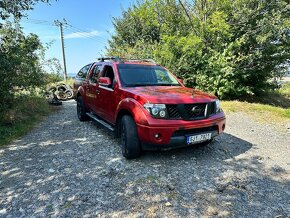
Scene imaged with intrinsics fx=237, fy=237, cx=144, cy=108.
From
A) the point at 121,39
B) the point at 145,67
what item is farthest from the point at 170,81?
the point at 121,39

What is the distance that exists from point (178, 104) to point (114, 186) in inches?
63.1

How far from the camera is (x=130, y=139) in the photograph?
402cm

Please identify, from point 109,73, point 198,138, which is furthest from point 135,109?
point 109,73

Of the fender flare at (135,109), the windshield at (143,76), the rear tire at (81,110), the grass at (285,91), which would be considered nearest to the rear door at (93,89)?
the rear tire at (81,110)

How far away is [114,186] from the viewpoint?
134 inches

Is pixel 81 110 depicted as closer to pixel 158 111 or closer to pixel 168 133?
pixel 158 111

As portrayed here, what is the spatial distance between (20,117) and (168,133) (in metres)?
5.41

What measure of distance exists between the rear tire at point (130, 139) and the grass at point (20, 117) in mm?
3134

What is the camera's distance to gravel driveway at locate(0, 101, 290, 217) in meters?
2.89

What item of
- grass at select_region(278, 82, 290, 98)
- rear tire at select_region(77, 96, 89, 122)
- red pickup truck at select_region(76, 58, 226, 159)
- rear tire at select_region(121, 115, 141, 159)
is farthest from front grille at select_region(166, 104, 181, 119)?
grass at select_region(278, 82, 290, 98)

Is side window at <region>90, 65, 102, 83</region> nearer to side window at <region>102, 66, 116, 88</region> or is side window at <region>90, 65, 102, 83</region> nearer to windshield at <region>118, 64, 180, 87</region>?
side window at <region>102, 66, 116, 88</region>

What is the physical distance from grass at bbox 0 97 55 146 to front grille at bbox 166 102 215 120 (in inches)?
159

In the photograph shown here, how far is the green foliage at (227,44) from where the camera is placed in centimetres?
991

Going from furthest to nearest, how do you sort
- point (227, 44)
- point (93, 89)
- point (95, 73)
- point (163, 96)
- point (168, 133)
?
point (227, 44), point (95, 73), point (93, 89), point (163, 96), point (168, 133)
